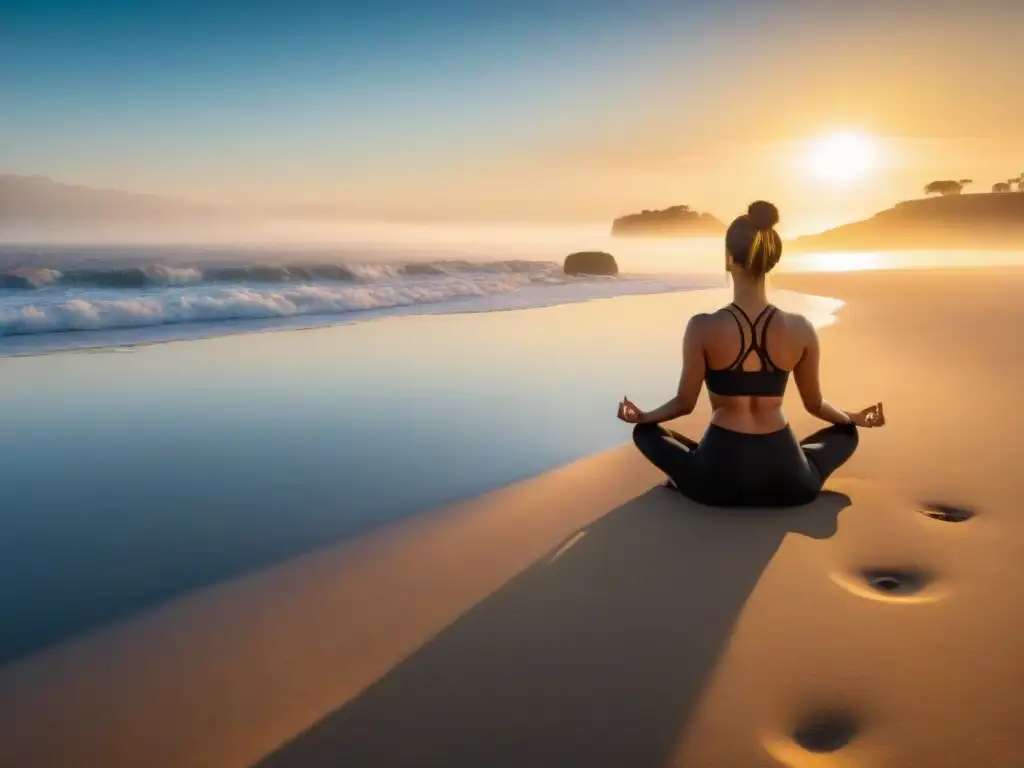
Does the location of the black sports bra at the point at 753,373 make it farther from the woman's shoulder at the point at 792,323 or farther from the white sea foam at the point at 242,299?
the white sea foam at the point at 242,299

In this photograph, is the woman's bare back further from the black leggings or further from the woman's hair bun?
the woman's hair bun

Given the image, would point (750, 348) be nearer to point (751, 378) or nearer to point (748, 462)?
point (751, 378)

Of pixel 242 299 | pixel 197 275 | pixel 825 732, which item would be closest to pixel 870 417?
pixel 825 732

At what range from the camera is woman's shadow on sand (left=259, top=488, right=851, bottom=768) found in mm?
2146

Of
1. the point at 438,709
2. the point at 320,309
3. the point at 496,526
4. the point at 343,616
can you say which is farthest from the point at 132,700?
the point at 320,309

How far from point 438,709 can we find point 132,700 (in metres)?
1.13

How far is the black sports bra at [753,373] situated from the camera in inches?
145

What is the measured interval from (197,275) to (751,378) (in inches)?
1004

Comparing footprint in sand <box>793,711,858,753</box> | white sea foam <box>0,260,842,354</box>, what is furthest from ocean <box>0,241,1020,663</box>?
footprint in sand <box>793,711,858,753</box>

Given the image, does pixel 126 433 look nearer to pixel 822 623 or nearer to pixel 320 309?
pixel 822 623

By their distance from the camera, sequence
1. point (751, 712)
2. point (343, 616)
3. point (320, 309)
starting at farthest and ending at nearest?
point (320, 309), point (343, 616), point (751, 712)

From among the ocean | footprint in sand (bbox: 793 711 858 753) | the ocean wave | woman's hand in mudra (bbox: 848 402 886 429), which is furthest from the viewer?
the ocean wave

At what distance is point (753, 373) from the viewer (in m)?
3.70

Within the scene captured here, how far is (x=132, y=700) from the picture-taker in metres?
2.50
